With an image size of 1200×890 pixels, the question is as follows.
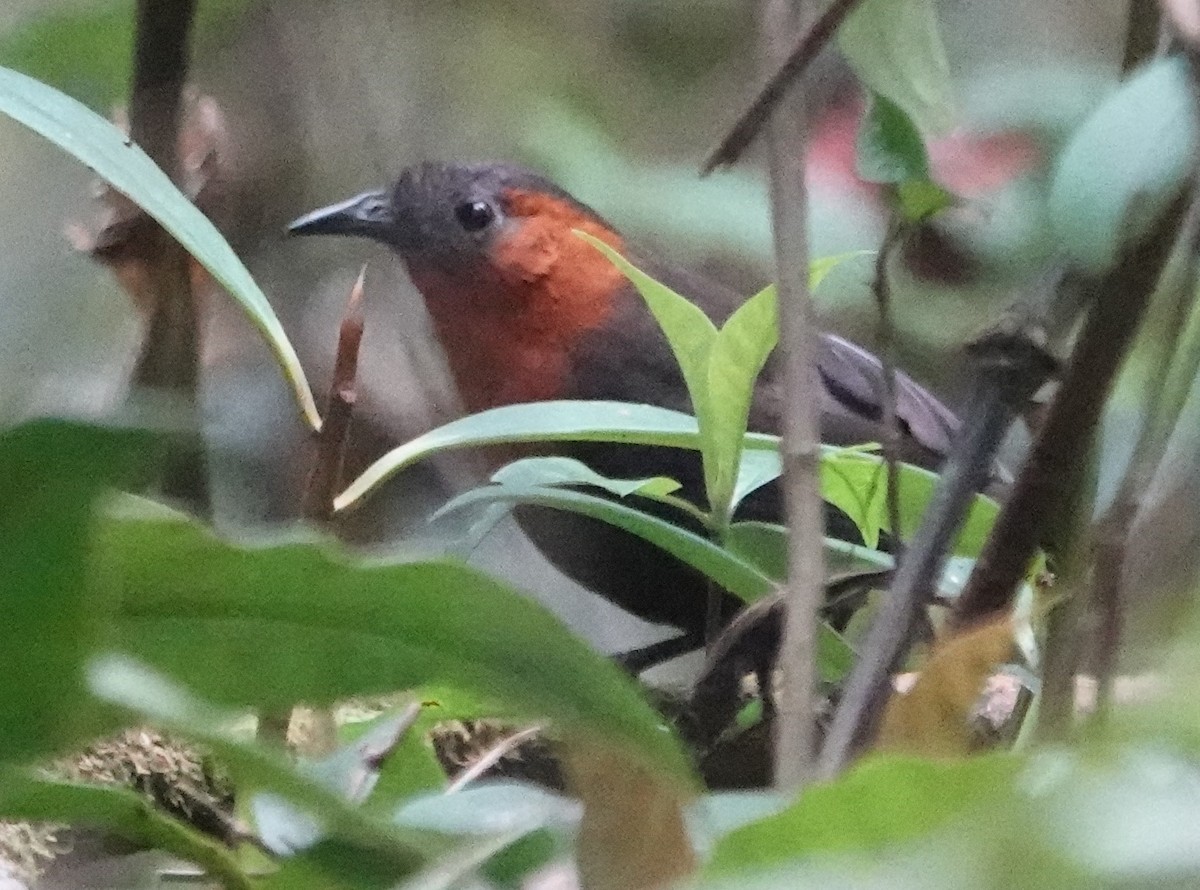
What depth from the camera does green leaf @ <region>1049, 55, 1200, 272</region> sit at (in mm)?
327

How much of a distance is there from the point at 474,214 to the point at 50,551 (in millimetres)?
1183

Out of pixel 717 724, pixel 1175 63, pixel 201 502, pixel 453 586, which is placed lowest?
pixel 717 724

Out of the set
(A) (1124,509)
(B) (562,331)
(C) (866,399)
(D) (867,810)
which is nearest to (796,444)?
(A) (1124,509)

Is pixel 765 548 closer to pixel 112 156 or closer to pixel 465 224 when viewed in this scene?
pixel 112 156

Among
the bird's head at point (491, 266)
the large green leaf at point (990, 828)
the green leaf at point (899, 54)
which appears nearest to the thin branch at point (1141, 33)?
the green leaf at point (899, 54)

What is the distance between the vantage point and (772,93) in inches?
16.3

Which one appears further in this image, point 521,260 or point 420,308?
point 420,308

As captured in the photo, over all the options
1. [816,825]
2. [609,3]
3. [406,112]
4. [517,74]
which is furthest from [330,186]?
[816,825]

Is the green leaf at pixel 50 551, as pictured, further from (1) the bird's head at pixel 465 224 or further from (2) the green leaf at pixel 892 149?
(1) the bird's head at pixel 465 224

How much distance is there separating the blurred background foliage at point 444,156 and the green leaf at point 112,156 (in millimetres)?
326

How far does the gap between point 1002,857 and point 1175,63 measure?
22 cm

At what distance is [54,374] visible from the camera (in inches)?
45.9

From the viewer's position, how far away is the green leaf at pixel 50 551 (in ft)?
0.90

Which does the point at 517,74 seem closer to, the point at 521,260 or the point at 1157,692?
the point at 521,260
